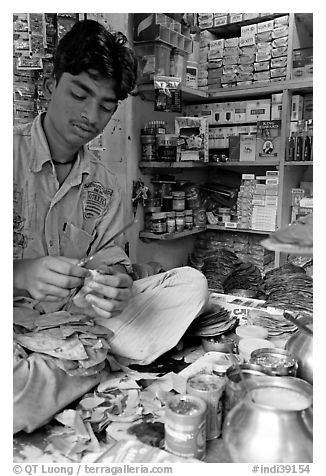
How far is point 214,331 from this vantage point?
123 centimetres

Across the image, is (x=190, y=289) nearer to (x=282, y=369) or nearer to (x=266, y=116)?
(x=282, y=369)

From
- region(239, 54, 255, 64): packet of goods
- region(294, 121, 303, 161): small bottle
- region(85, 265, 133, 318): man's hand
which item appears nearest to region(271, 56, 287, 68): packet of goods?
region(239, 54, 255, 64): packet of goods

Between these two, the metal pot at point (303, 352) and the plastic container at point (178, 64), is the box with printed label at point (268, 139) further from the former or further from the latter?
the metal pot at point (303, 352)

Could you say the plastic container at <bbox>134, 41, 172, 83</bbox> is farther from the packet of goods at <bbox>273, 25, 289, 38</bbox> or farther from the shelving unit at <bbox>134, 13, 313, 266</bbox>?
the packet of goods at <bbox>273, 25, 289, 38</bbox>

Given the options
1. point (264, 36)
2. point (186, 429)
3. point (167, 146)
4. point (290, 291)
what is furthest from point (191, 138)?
point (186, 429)

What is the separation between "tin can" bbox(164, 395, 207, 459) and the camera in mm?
710

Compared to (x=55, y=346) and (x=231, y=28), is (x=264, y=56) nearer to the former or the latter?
(x=231, y=28)

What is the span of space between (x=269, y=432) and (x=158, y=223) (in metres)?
0.90

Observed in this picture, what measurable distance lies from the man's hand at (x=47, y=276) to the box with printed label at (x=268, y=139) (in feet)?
4.98

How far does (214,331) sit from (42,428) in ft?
1.77

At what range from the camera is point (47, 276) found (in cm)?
84

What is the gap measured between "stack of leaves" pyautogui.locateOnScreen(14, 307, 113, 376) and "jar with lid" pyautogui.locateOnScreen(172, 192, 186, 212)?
712mm

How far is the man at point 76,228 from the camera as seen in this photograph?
855 millimetres

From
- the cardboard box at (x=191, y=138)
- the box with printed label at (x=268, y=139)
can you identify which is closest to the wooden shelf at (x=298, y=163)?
the box with printed label at (x=268, y=139)
